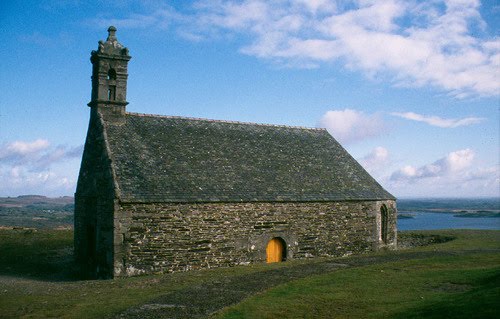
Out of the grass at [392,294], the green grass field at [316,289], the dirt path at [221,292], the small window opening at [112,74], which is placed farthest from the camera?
the small window opening at [112,74]

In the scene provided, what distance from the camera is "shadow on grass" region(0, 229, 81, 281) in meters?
21.2

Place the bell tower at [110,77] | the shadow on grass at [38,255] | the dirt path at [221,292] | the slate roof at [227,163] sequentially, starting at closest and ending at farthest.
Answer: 1. the dirt path at [221,292]
2. the slate roof at [227,163]
3. the shadow on grass at [38,255]
4. the bell tower at [110,77]

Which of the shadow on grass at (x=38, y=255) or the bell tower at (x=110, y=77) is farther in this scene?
the bell tower at (x=110, y=77)

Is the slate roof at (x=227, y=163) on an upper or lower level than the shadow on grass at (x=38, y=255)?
upper

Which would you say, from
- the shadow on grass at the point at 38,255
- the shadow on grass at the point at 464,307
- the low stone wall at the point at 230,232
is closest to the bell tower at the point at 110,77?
the low stone wall at the point at 230,232

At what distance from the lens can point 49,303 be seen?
13719 mm

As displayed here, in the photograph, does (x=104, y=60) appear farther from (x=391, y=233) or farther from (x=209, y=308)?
(x=391, y=233)

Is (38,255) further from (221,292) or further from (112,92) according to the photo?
(221,292)

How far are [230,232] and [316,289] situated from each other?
7438 mm

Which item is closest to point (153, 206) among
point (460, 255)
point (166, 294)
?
point (166, 294)

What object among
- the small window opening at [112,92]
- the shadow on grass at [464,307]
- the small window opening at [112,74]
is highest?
the small window opening at [112,74]

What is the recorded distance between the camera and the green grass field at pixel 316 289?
11.7 m

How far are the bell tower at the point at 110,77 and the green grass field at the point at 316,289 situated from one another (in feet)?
28.5

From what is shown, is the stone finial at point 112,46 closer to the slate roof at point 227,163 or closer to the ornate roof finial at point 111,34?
the ornate roof finial at point 111,34
